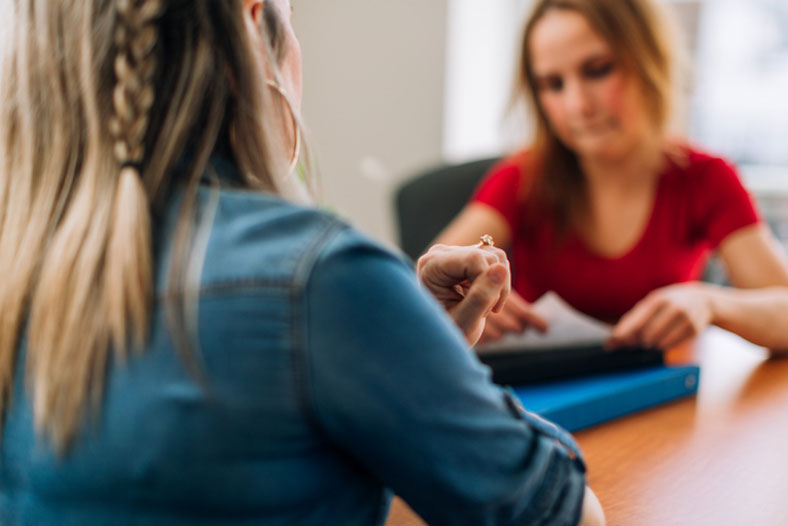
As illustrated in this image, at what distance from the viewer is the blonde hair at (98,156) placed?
0.40 meters

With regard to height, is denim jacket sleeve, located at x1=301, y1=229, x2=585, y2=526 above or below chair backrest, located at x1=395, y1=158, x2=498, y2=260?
above

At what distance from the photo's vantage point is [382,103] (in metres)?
2.47

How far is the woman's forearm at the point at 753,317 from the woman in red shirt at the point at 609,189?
0.16 feet

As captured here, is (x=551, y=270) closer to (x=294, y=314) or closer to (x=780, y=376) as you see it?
(x=780, y=376)

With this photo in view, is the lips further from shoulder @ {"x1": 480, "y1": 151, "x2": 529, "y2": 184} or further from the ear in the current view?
the ear

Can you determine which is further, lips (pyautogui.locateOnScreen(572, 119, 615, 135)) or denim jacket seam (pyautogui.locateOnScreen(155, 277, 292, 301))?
lips (pyautogui.locateOnScreen(572, 119, 615, 135))

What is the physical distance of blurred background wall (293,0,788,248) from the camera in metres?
2.39

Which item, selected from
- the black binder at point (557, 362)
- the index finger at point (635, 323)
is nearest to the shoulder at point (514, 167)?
the index finger at point (635, 323)

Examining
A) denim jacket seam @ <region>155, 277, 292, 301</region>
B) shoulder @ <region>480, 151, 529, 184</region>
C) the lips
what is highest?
denim jacket seam @ <region>155, 277, 292, 301</region>

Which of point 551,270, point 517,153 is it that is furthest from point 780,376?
point 517,153

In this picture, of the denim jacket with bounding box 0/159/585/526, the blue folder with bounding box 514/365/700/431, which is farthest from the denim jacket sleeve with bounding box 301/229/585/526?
the blue folder with bounding box 514/365/700/431

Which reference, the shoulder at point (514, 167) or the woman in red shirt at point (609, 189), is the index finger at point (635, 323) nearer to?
the woman in red shirt at point (609, 189)

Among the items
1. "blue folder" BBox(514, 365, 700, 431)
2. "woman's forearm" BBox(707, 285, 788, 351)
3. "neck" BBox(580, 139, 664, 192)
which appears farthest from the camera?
"neck" BBox(580, 139, 664, 192)

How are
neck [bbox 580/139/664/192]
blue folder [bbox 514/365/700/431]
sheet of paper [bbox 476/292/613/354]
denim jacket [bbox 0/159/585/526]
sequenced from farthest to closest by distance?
neck [bbox 580/139/664/192], sheet of paper [bbox 476/292/613/354], blue folder [bbox 514/365/700/431], denim jacket [bbox 0/159/585/526]
